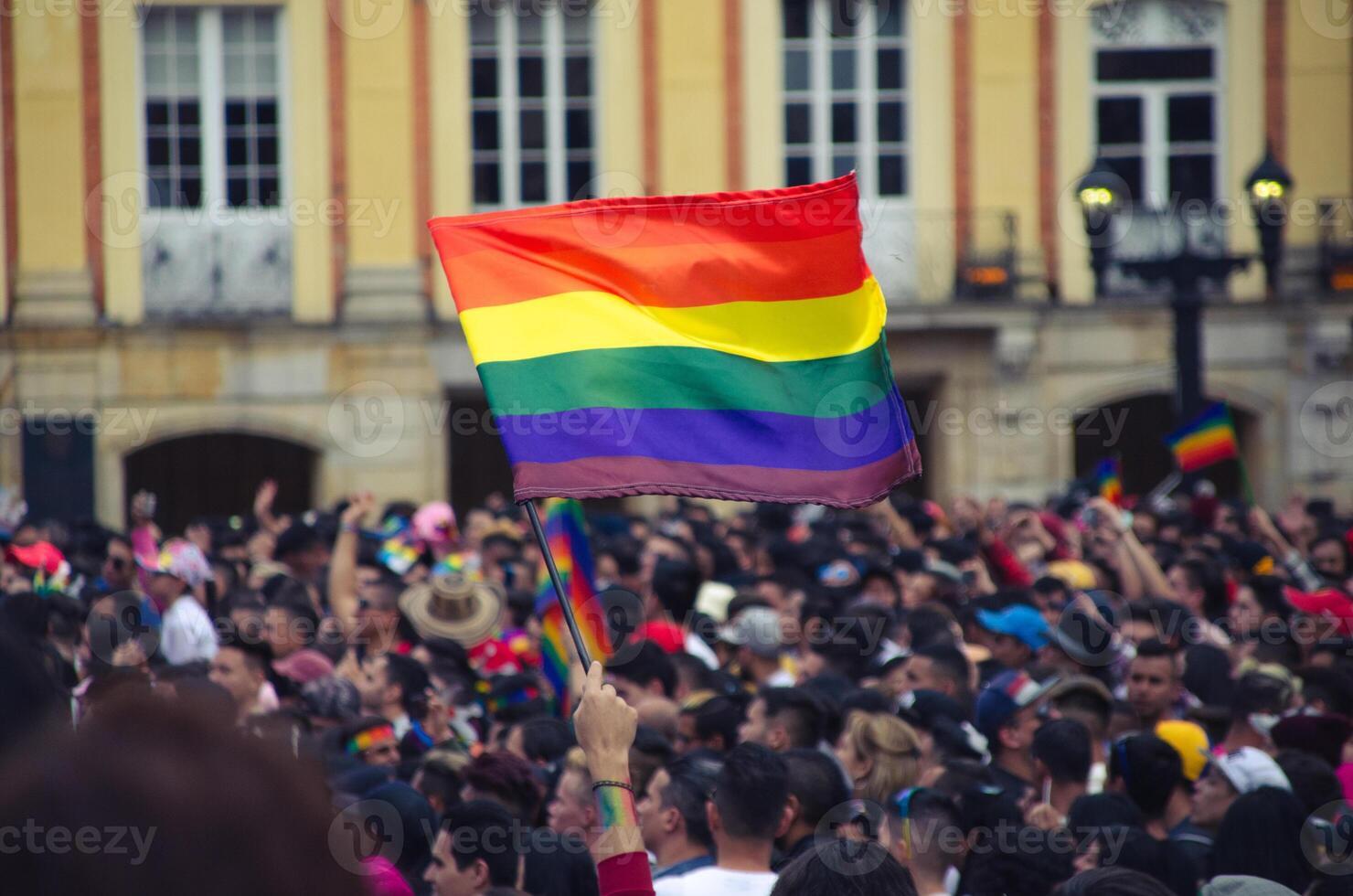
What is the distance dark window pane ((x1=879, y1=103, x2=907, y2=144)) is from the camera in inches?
843

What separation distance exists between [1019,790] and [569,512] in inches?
127

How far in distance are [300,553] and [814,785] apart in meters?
7.27

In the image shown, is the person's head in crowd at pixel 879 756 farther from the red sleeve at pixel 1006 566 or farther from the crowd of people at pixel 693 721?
the red sleeve at pixel 1006 566

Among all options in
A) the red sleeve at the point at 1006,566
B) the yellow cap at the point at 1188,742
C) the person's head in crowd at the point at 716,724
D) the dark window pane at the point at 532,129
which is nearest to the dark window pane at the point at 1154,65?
the dark window pane at the point at 532,129

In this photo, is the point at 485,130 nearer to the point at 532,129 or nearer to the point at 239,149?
the point at 532,129

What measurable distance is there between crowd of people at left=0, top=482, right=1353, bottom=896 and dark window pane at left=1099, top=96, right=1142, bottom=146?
10003 mm

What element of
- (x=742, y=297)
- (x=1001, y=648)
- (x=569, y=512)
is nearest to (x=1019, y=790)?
(x=742, y=297)

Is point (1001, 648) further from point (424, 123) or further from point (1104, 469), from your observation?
point (424, 123)

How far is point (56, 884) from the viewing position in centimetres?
149

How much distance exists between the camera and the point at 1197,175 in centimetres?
2164

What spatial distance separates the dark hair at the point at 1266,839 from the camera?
5172 mm

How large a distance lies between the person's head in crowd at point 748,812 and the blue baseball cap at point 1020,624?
4.05m

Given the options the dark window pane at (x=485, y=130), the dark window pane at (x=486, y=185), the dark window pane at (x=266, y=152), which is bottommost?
the dark window pane at (x=486, y=185)

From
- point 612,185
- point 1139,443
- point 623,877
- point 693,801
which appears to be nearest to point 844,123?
point 612,185
